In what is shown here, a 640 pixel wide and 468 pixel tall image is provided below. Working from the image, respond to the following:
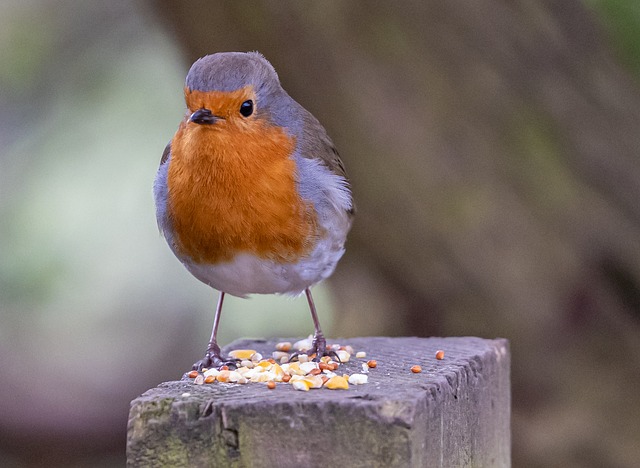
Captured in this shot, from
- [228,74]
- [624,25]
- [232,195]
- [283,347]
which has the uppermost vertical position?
[624,25]

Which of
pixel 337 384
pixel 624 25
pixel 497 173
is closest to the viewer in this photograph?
pixel 337 384

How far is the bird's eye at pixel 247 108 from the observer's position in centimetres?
274

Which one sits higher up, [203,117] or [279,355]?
[203,117]

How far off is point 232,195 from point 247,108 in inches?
9.6

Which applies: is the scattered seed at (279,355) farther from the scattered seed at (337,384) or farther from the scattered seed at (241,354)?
the scattered seed at (337,384)

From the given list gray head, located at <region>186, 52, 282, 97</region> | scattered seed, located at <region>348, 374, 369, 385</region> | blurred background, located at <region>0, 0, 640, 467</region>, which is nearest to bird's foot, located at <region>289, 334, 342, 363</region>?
scattered seed, located at <region>348, 374, 369, 385</region>

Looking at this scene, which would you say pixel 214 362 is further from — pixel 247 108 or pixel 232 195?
pixel 247 108

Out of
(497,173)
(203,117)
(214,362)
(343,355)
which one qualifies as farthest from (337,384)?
(497,173)

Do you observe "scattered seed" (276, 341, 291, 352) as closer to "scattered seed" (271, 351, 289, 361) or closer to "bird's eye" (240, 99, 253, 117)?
"scattered seed" (271, 351, 289, 361)

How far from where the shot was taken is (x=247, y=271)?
278 cm

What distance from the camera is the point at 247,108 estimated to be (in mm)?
2758

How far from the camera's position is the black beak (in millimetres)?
2604

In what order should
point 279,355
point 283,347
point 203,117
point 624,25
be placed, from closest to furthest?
point 203,117, point 279,355, point 283,347, point 624,25

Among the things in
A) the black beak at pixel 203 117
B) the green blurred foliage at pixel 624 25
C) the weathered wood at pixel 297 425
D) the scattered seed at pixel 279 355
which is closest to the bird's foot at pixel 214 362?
the scattered seed at pixel 279 355
